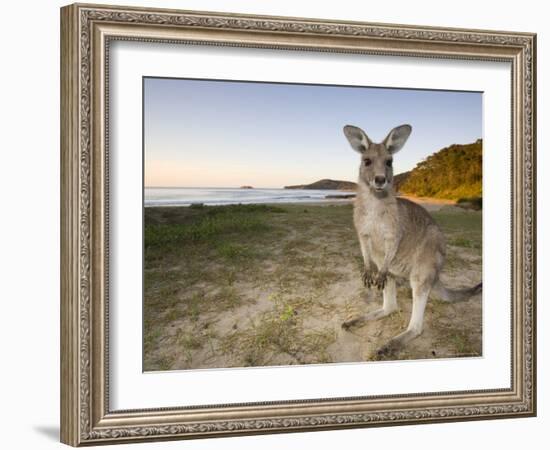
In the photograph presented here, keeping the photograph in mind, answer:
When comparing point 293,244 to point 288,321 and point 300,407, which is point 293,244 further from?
point 300,407

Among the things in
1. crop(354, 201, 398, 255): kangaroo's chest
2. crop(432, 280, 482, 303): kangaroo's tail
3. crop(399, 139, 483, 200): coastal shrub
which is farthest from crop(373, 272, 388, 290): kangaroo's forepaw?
crop(399, 139, 483, 200): coastal shrub

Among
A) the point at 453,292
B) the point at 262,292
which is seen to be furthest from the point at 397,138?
the point at 262,292

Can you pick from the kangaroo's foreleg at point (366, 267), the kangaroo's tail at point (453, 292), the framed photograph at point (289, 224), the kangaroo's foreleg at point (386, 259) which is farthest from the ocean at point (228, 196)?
the kangaroo's tail at point (453, 292)

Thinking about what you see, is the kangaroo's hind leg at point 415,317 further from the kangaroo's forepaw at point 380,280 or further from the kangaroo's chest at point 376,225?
the kangaroo's chest at point 376,225

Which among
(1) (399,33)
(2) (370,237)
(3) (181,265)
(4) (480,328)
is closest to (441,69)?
(1) (399,33)

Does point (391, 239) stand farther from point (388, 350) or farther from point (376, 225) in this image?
point (388, 350)
